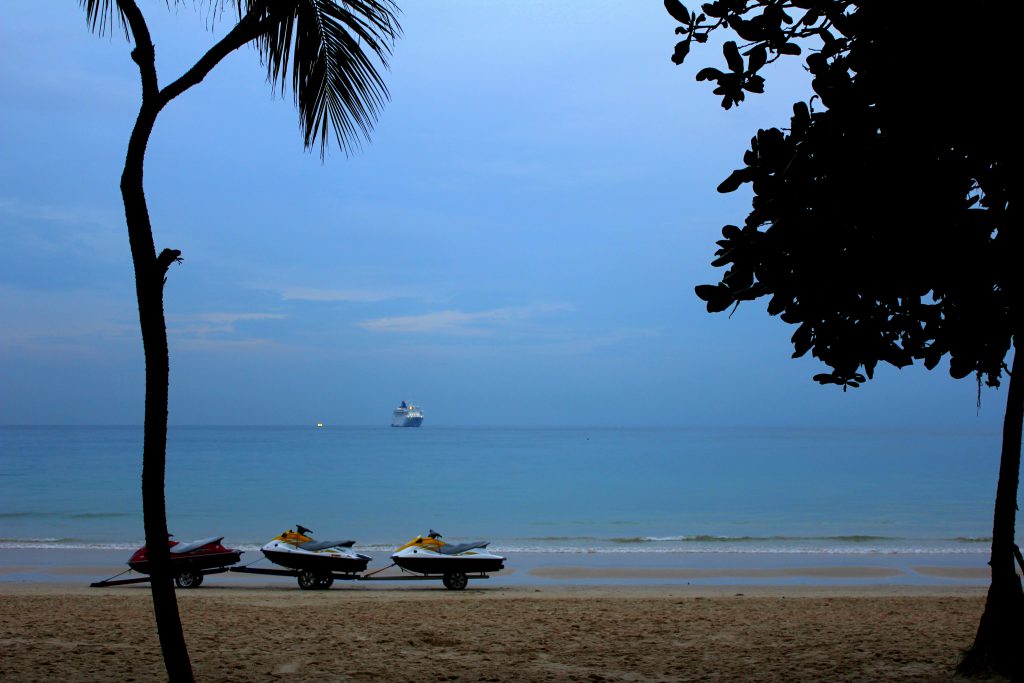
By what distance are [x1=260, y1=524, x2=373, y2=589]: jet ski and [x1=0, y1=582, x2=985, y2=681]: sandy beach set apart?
0.84m

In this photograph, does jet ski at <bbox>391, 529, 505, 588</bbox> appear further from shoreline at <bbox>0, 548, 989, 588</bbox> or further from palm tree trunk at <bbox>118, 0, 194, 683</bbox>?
palm tree trunk at <bbox>118, 0, 194, 683</bbox>

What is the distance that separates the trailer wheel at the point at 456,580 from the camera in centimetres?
1405

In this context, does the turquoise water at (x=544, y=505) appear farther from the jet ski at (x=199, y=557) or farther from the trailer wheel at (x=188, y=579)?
the jet ski at (x=199, y=557)

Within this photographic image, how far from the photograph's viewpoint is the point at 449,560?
13.9 meters

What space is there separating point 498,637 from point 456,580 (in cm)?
585

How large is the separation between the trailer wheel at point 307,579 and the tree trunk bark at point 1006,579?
33.7ft

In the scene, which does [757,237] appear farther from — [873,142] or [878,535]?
[878,535]

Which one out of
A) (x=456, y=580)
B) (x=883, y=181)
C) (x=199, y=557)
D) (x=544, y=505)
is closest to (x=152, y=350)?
(x=883, y=181)

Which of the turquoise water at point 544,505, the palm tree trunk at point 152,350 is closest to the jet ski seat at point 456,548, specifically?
the turquoise water at point 544,505

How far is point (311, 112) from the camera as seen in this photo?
15.2 ft

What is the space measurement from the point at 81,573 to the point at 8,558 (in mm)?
3611

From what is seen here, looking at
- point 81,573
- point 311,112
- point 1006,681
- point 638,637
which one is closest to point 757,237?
point 311,112

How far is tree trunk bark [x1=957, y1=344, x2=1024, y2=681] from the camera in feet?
19.7

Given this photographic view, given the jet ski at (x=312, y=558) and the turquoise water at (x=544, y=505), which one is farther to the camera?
the turquoise water at (x=544, y=505)
